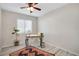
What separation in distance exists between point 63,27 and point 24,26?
2.88 feet

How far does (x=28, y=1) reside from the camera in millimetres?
1674

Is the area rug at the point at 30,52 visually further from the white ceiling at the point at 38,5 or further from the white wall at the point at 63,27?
the white ceiling at the point at 38,5

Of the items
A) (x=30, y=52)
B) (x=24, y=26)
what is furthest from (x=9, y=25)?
(x=30, y=52)

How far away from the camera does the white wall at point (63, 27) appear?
5.90 feet

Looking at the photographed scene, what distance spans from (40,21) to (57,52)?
0.79m

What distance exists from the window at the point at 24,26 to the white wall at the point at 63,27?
23 cm

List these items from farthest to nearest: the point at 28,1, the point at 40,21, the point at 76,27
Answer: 1. the point at 40,21
2. the point at 76,27
3. the point at 28,1

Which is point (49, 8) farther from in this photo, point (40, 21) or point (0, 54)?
point (0, 54)

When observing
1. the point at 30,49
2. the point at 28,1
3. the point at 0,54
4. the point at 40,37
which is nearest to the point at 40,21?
the point at 40,37

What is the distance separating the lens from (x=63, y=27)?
1862 mm

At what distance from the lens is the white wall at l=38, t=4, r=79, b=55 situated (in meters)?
1.80

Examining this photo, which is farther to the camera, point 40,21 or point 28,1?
point 40,21

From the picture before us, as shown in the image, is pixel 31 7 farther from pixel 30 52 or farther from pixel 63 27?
pixel 30 52

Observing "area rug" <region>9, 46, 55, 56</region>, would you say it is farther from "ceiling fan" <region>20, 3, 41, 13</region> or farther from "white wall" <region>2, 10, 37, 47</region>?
"ceiling fan" <region>20, 3, 41, 13</region>
